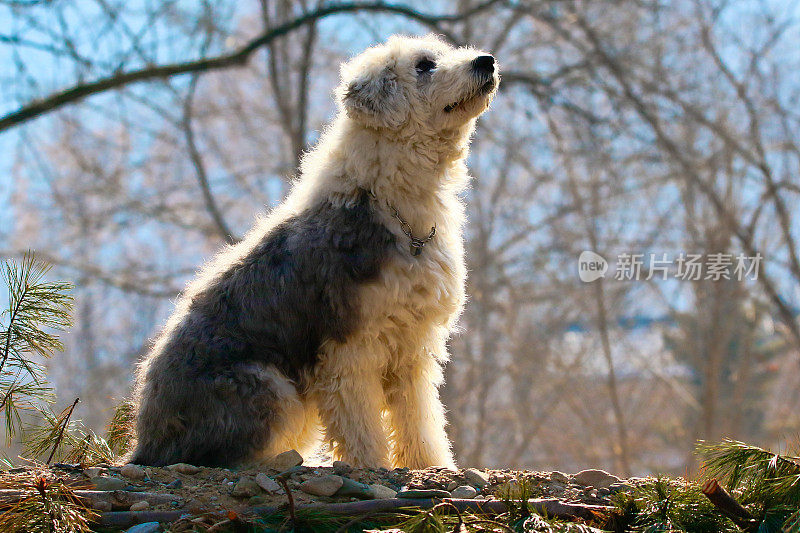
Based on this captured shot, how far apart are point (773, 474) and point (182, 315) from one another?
3.17 m

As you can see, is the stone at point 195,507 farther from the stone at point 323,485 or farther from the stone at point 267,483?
the stone at point 323,485

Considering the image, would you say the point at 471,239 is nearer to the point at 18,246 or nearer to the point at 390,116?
the point at 18,246

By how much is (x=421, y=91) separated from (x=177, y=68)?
296 inches

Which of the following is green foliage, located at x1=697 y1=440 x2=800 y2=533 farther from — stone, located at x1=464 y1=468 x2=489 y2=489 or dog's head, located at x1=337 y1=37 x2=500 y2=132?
dog's head, located at x1=337 y1=37 x2=500 y2=132

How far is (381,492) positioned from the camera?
349 centimetres

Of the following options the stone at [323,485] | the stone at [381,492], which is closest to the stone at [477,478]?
the stone at [381,492]

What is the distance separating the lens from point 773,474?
3.17 meters

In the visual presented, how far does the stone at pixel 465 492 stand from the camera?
11.4 ft

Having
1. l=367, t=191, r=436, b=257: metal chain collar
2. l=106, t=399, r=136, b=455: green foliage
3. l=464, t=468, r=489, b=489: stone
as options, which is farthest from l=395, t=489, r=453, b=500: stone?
l=106, t=399, r=136, b=455: green foliage

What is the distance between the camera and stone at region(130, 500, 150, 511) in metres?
3.30

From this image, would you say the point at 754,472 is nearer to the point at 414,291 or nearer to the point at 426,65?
the point at 414,291

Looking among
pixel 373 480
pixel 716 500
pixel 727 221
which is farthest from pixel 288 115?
pixel 716 500

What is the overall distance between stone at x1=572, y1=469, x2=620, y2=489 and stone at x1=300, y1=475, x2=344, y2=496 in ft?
3.76

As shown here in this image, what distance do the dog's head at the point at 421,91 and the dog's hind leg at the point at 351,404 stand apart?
4.49 ft
